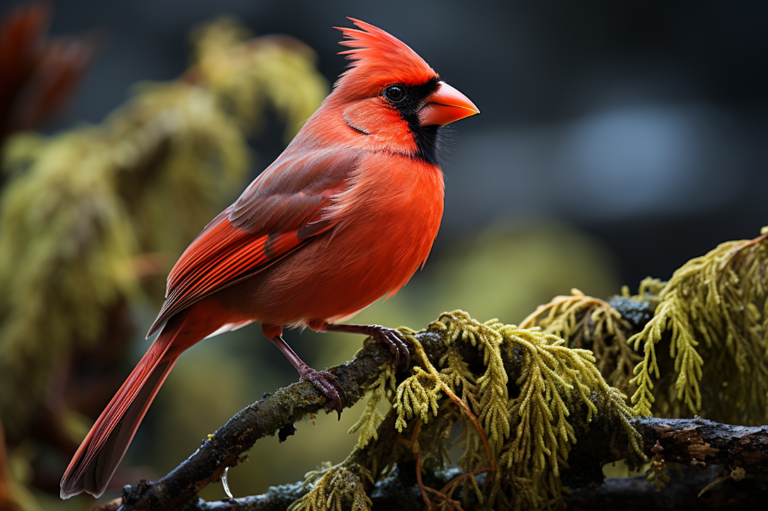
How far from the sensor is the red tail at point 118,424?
1.54 metres

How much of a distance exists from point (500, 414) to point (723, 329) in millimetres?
730

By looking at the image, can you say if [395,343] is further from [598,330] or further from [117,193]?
[117,193]

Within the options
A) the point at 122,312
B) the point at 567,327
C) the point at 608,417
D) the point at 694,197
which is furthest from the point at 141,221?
the point at 694,197

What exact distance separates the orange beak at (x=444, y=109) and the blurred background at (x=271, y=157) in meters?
0.16

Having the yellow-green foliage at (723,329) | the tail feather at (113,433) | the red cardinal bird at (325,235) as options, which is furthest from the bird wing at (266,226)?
the yellow-green foliage at (723,329)

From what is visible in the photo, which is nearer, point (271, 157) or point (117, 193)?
point (117, 193)

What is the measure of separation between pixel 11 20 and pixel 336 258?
2781mm

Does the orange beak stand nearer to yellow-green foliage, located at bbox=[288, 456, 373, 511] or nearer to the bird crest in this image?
the bird crest

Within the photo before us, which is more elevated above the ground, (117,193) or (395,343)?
(395,343)

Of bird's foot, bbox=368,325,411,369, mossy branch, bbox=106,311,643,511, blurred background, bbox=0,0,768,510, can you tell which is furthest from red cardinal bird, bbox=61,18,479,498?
blurred background, bbox=0,0,768,510

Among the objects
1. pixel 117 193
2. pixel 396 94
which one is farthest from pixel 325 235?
pixel 117 193

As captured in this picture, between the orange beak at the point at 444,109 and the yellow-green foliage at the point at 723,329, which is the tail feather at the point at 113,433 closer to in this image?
the orange beak at the point at 444,109

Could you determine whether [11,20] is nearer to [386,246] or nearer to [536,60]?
[386,246]

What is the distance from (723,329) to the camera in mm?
1659
